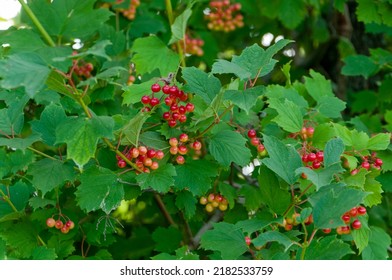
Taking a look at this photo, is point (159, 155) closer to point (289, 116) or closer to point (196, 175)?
point (196, 175)

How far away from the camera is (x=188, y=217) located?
200cm

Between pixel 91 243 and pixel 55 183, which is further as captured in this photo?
pixel 91 243

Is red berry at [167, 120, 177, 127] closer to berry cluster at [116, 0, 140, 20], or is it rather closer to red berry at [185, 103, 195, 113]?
red berry at [185, 103, 195, 113]

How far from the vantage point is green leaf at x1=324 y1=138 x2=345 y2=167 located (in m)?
1.58

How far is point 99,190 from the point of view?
1727 millimetres

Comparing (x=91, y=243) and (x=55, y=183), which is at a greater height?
(x=55, y=183)

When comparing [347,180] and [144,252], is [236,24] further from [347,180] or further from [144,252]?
[347,180]

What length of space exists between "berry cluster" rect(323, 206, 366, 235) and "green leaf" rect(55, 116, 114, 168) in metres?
0.73

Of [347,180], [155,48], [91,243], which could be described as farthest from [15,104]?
[347,180]

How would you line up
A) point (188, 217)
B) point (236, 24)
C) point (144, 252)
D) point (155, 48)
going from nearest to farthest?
point (188, 217), point (155, 48), point (144, 252), point (236, 24)

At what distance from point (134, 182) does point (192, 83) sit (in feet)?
1.15

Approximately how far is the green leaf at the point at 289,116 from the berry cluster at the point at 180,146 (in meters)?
0.27

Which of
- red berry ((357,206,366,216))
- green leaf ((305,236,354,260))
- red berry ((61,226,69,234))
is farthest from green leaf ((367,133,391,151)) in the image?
red berry ((61,226,69,234))

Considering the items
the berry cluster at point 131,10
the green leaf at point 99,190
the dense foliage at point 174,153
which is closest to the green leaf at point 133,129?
the dense foliage at point 174,153
